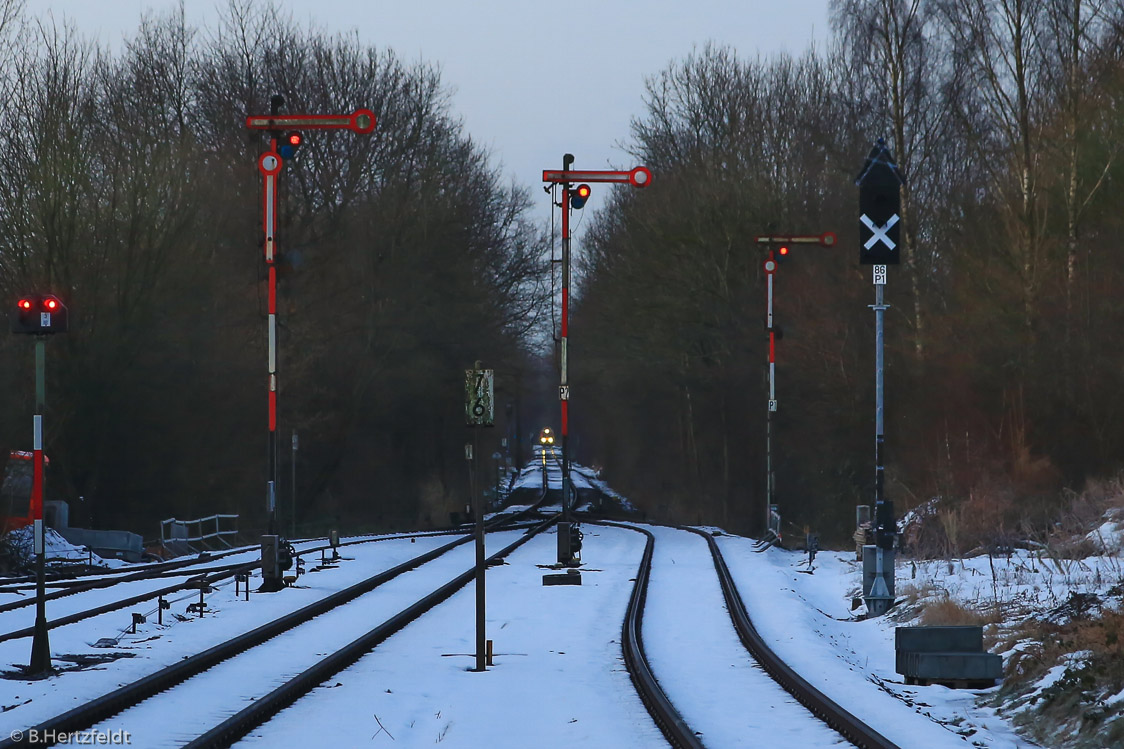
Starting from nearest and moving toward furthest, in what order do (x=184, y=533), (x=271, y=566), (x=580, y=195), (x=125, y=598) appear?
(x=125, y=598) < (x=271, y=566) < (x=580, y=195) < (x=184, y=533)

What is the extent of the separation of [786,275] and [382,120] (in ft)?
50.6

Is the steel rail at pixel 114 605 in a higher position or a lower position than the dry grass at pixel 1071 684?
lower

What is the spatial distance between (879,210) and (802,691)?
9.97 meters

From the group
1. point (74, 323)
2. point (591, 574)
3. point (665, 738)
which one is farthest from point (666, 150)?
point (665, 738)

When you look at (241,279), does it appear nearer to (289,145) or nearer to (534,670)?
(289,145)

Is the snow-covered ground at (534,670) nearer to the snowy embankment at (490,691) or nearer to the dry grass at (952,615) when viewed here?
the snowy embankment at (490,691)

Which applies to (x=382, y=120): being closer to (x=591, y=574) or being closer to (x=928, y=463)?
(x=928, y=463)

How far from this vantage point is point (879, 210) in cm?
2059

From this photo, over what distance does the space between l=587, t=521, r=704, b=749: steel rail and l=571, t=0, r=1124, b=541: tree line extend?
7.41 metres

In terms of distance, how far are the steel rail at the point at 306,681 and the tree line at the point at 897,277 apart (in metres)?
10.1

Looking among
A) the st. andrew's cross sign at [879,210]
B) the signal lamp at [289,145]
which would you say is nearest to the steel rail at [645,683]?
the st. andrew's cross sign at [879,210]

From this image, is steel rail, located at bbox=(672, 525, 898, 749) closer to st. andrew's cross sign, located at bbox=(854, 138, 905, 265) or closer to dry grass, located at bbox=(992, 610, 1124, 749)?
dry grass, located at bbox=(992, 610, 1124, 749)

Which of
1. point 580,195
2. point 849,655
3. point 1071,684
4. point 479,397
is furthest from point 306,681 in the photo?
point 580,195

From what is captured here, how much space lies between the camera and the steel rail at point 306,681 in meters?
10.5
